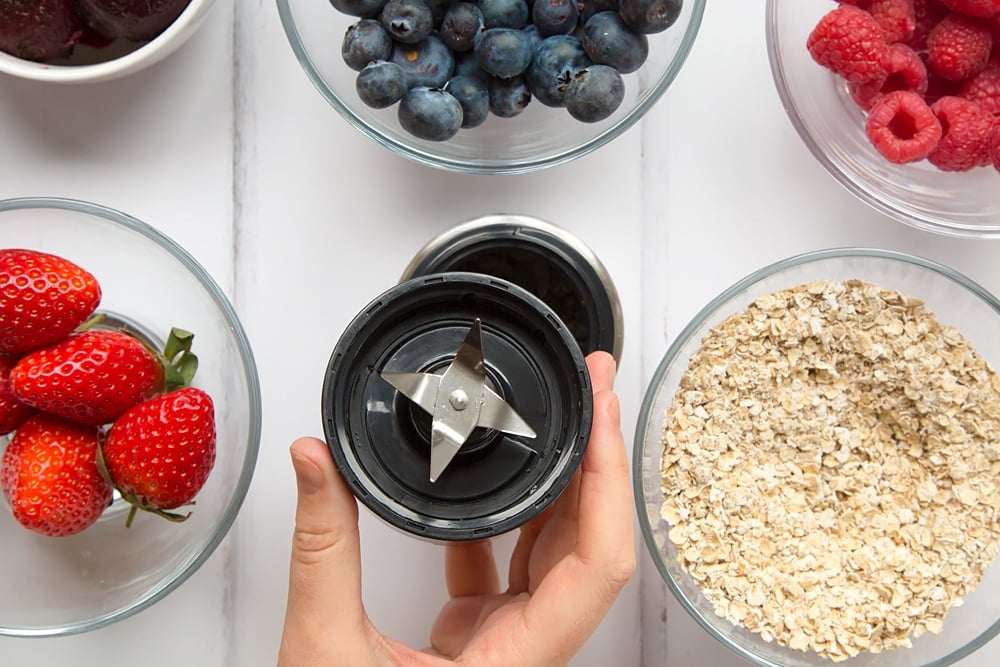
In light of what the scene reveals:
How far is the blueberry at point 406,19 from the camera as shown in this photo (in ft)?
2.60

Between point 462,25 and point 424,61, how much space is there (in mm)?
48

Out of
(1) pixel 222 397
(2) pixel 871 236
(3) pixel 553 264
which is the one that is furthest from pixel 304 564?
(2) pixel 871 236

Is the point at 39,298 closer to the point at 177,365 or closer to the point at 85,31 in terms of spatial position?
the point at 177,365

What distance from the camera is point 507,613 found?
2.67 ft

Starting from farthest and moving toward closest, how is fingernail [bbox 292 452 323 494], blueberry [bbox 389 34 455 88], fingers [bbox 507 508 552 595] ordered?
fingers [bbox 507 508 552 595], blueberry [bbox 389 34 455 88], fingernail [bbox 292 452 323 494]

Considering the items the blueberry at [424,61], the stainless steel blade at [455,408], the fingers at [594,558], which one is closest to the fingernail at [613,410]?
the fingers at [594,558]

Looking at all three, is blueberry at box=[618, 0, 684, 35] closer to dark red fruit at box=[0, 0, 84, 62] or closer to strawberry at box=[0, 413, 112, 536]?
dark red fruit at box=[0, 0, 84, 62]

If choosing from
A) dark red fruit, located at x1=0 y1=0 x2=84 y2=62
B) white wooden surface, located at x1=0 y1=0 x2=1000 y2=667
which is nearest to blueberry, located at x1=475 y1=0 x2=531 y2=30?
white wooden surface, located at x1=0 y1=0 x2=1000 y2=667

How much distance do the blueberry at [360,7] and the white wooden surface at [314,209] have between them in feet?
0.57

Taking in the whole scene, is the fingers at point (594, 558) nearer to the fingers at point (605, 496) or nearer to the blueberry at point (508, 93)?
the fingers at point (605, 496)

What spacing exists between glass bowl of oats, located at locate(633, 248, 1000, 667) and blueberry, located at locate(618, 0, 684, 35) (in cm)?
27

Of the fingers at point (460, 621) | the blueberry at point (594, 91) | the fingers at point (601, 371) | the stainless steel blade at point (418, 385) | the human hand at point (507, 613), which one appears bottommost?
the fingers at point (460, 621)

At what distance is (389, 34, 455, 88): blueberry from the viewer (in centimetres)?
82

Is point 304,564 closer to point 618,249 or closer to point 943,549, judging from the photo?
point 618,249
